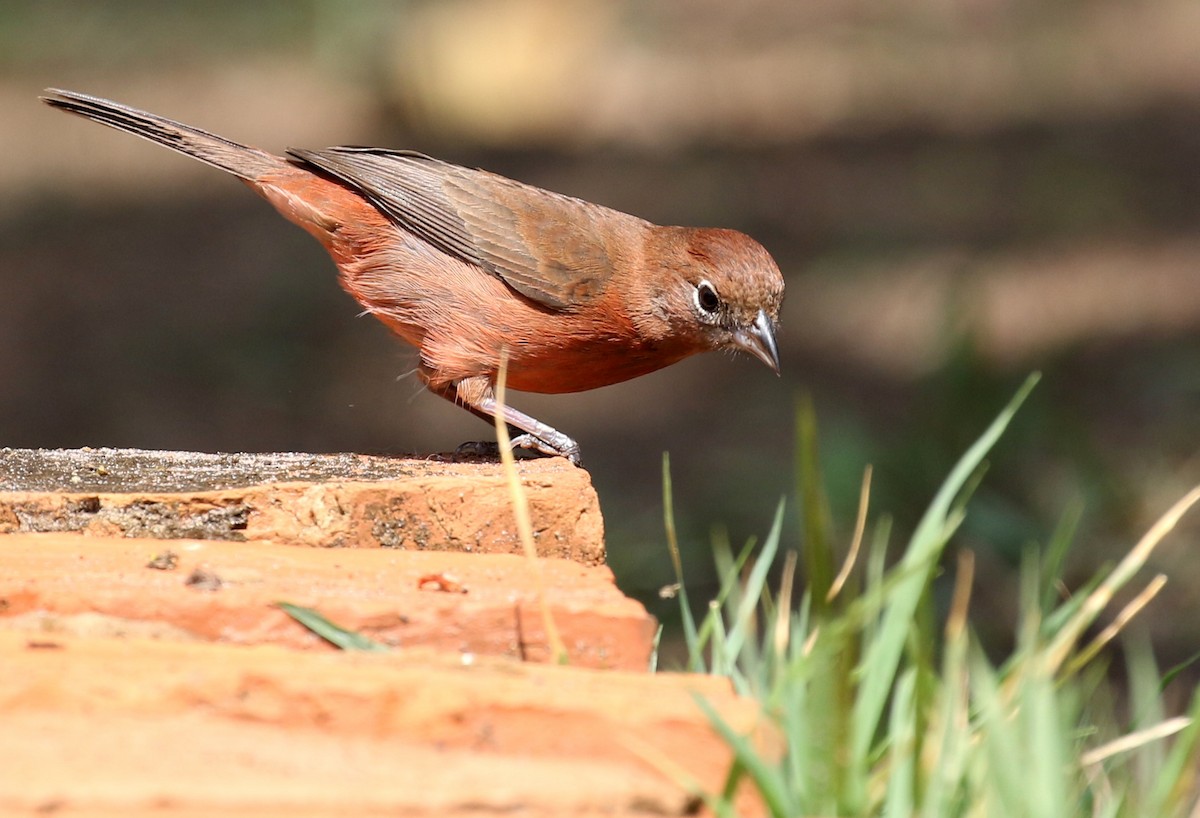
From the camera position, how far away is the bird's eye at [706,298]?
15.0 ft

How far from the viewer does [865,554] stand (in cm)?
636

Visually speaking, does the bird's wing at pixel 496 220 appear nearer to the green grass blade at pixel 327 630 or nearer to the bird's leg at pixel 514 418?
the bird's leg at pixel 514 418

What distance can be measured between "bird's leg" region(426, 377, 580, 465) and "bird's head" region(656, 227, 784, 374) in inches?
23.9

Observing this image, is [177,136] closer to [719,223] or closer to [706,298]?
[706,298]

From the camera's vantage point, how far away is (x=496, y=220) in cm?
480

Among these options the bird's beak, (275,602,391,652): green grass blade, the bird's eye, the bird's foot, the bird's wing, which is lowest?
the bird's foot

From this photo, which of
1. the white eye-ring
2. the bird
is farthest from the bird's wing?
the white eye-ring

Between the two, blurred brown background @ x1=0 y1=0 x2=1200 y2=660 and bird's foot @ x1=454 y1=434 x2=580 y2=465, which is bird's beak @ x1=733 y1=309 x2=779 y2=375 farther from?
blurred brown background @ x1=0 y1=0 x2=1200 y2=660

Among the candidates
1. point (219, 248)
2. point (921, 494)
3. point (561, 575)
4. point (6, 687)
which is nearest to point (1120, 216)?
point (921, 494)

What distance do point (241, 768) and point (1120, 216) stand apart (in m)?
9.97

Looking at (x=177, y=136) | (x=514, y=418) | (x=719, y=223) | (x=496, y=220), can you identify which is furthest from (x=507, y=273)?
(x=719, y=223)

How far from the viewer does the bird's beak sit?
4.61m

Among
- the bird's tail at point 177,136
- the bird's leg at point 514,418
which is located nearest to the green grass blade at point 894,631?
the bird's leg at point 514,418

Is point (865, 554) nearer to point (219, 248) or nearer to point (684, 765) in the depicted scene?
point (684, 765)
